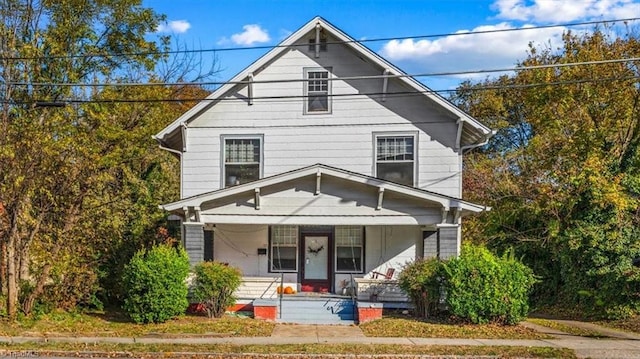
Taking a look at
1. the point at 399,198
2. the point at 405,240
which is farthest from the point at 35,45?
the point at 405,240

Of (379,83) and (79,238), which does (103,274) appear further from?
(379,83)

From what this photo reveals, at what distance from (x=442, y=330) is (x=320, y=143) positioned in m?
6.83

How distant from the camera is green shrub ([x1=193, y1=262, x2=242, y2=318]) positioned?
1433cm

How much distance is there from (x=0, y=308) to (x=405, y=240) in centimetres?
1140

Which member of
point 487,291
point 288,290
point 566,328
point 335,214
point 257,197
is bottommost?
point 566,328

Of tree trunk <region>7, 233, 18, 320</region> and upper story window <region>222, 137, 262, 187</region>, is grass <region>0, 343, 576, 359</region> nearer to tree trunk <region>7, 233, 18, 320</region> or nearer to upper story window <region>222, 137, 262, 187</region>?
tree trunk <region>7, 233, 18, 320</region>

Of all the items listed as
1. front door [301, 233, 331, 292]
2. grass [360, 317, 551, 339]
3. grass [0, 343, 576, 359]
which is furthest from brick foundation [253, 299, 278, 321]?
grass [0, 343, 576, 359]

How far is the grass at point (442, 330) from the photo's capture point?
12.4m

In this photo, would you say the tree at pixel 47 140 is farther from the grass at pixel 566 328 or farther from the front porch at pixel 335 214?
the grass at pixel 566 328

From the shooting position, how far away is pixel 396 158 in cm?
1677

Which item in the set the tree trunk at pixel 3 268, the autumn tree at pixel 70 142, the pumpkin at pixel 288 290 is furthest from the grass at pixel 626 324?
the tree trunk at pixel 3 268

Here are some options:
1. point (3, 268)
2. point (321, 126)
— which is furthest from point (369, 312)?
point (3, 268)

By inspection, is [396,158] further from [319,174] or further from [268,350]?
[268,350]

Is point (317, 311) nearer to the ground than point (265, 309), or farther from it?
nearer to the ground
